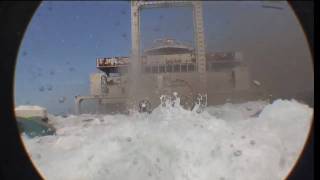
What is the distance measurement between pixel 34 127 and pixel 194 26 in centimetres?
89

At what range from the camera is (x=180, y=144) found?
2166 mm

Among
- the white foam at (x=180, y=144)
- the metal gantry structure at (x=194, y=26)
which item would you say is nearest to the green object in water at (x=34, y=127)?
the white foam at (x=180, y=144)

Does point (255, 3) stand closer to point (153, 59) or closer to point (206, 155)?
point (153, 59)

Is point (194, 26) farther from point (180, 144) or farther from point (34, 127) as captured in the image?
point (34, 127)

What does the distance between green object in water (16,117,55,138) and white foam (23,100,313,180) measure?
3cm

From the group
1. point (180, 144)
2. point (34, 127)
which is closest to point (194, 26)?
point (180, 144)

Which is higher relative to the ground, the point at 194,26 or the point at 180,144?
the point at 194,26

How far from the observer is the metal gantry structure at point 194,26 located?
6.90 ft

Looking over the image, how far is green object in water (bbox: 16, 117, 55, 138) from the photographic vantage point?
203 cm

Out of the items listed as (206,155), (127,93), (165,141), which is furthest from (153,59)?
(206,155)

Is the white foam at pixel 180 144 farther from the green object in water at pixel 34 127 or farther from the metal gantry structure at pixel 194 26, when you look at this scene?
the metal gantry structure at pixel 194 26

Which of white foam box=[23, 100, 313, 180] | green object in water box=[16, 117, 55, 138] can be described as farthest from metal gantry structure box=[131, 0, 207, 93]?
green object in water box=[16, 117, 55, 138]

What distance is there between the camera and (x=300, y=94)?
2.06 m
